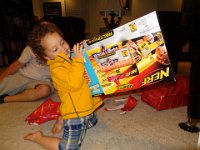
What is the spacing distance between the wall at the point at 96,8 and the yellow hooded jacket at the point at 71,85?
125 inches

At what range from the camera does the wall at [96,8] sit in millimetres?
3521

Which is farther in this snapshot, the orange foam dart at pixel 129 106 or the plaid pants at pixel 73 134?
the orange foam dart at pixel 129 106

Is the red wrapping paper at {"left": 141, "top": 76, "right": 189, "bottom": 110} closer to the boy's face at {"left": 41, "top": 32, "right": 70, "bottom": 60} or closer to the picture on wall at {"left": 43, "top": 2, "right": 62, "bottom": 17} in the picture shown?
the boy's face at {"left": 41, "top": 32, "right": 70, "bottom": 60}

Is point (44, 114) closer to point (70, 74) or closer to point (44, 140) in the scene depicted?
point (44, 140)

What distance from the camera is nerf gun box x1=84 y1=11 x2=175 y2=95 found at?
59 cm

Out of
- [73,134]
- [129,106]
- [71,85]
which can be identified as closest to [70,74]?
[71,85]

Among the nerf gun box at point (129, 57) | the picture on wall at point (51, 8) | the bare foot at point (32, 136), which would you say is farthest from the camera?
the picture on wall at point (51, 8)

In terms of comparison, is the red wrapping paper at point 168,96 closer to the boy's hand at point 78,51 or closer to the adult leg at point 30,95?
the boy's hand at point 78,51

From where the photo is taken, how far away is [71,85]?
0.67 meters

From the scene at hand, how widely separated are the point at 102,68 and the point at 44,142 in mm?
425

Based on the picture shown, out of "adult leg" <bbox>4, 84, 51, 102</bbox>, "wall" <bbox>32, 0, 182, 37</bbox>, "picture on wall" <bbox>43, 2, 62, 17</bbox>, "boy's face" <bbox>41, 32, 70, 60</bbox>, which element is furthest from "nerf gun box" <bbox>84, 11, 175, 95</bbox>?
"picture on wall" <bbox>43, 2, 62, 17</bbox>

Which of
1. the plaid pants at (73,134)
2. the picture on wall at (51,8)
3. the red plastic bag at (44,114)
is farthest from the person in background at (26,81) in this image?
the picture on wall at (51,8)

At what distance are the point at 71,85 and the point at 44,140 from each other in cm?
32

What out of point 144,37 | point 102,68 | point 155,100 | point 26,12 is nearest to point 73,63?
point 102,68
